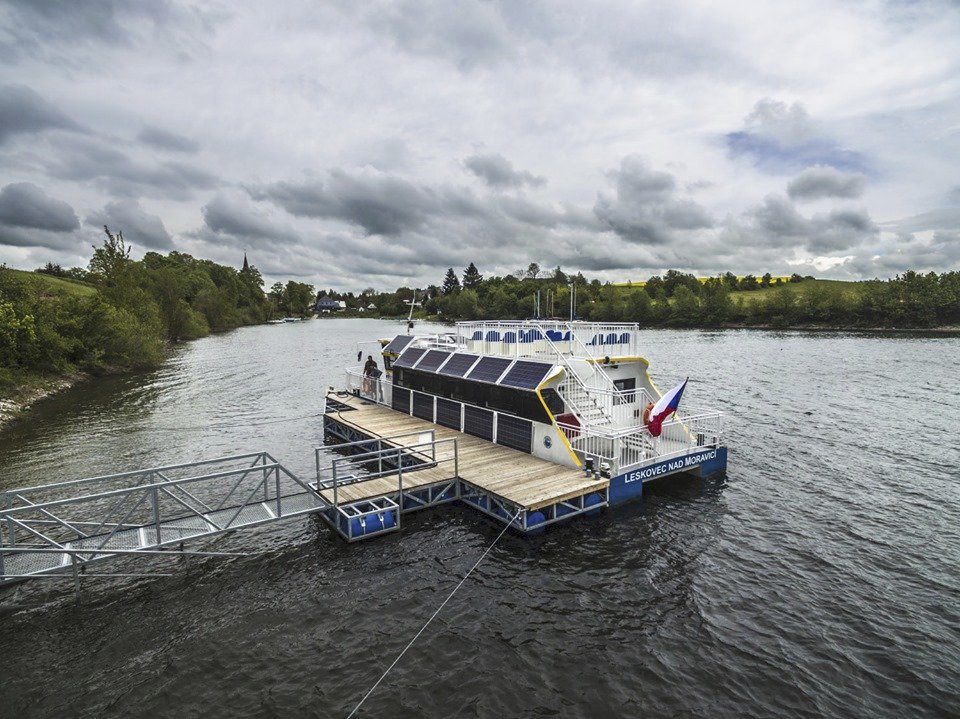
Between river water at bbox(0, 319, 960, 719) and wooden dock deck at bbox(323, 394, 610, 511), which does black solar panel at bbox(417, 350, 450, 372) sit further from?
river water at bbox(0, 319, 960, 719)

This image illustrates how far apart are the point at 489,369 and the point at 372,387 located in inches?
423

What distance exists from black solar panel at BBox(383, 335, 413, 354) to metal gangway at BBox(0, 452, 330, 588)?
10646 mm

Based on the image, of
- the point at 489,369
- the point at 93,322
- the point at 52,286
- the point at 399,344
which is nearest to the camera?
the point at 489,369

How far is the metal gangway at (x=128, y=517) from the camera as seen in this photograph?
11078 mm

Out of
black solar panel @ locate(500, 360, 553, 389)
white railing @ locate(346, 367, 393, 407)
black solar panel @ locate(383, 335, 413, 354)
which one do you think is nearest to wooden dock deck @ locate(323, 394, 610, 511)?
black solar panel @ locate(500, 360, 553, 389)

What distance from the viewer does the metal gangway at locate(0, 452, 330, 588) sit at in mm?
11078

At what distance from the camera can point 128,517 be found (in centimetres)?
1410

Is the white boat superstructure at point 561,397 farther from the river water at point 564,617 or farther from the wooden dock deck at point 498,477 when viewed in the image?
the river water at point 564,617

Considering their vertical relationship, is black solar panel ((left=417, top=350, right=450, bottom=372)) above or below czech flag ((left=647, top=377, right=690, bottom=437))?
above

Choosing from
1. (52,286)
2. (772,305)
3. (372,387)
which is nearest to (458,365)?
(372,387)

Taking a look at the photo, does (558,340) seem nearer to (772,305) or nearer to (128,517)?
(128,517)

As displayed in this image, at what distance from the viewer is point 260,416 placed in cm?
3183

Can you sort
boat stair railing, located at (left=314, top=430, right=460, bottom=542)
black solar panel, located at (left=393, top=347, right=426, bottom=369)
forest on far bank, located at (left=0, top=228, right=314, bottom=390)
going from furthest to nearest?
forest on far bank, located at (left=0, top=228, right=314, bottom=390) → black solar panel, located at (left=393, top=347, right=426, bottom=369) → boat stair railing, located at (left=314, top=430, right=460, bottom=542)

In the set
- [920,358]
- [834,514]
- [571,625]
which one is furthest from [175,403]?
[920,358]
